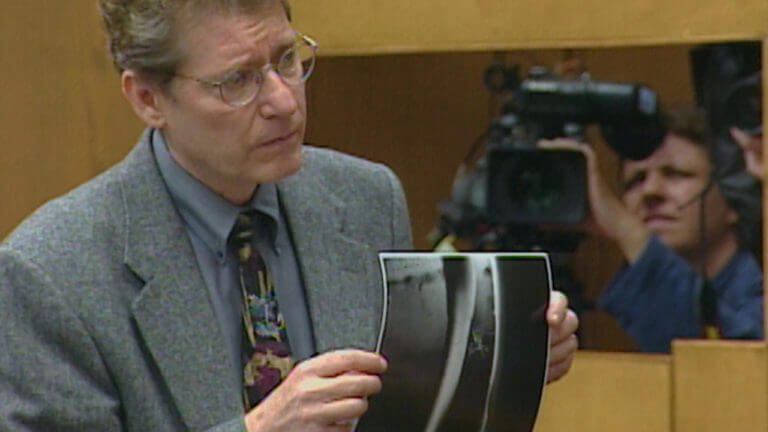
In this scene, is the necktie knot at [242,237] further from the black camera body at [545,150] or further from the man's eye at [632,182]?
the man's eye at [632,182]

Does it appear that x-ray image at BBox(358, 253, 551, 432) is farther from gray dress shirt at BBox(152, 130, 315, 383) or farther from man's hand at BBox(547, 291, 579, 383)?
gray dress shirt at BBox(152, 130, 315, 383)

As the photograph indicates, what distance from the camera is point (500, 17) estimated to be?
2.16 meters

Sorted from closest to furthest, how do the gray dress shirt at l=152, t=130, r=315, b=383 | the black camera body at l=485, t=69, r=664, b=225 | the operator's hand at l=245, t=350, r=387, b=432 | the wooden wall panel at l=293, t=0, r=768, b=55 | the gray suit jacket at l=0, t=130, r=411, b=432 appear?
the operator's hand at l=245, t=350, r=387, b=432, the gray suit jacket at l=0, t=130, r=411, b=432, the gray dress shirt at l=152, t=130, r=315, b=383, the wooden wall panel at l=293, t=0, r=768, b=55, the black camera body at l=485, t=69, r=664, b=225

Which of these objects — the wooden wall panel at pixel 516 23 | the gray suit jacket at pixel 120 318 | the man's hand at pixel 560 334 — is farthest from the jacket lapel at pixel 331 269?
the wooden wall panel at pixel 516 23

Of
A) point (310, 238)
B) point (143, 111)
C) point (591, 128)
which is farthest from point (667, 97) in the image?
point (143, 111)

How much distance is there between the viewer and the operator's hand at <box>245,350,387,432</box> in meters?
1.17

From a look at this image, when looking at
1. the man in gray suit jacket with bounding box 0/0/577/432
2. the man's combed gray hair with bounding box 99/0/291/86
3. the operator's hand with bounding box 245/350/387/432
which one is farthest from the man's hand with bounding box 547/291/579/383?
the man's combed gray hair with bounding box 99/0/291/86

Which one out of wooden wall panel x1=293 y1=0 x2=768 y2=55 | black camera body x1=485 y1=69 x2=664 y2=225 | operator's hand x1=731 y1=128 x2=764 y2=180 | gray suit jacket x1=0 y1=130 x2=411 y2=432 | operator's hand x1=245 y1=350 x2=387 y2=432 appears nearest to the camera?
operator's hand x1=245 y1=350 x2=387 y2=432

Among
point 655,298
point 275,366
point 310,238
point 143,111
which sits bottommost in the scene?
point 655,298

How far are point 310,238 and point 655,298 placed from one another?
990 millimetres

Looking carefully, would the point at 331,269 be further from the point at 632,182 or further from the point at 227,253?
the point at 632,182

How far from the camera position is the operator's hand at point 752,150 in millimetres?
2158

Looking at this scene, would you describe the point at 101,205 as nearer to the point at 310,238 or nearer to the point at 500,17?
the point at 310,238

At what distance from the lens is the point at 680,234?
233 centimetres
